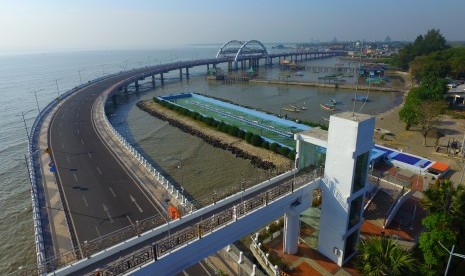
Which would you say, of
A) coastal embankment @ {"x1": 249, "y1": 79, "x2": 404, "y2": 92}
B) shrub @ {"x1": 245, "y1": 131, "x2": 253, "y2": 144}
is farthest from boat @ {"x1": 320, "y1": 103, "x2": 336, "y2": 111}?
shrub @ {"x1": 245, "y1": 131, "x2": 253, "y2": 144}

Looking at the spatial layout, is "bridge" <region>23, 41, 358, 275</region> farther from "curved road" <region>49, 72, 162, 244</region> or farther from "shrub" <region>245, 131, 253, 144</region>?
"shrub" <region>245, 131, 253, 144</region>

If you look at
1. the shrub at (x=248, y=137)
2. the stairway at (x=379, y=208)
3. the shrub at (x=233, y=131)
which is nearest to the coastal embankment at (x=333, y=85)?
the shrub at (x=233, y=131)

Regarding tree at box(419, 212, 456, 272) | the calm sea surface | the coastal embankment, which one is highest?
tree at box(419, 212, 456, 272)

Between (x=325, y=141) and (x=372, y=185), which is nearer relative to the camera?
(x=325, y=141)

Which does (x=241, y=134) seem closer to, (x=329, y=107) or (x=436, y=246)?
(x=329, y=107)

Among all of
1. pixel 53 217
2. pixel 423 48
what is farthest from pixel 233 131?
pixel 423 48

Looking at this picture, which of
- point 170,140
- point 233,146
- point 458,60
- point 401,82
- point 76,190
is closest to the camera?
point 76,190

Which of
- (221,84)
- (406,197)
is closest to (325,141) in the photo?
(406,197)

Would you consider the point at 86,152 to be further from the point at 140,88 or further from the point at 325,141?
the point at 140,88
